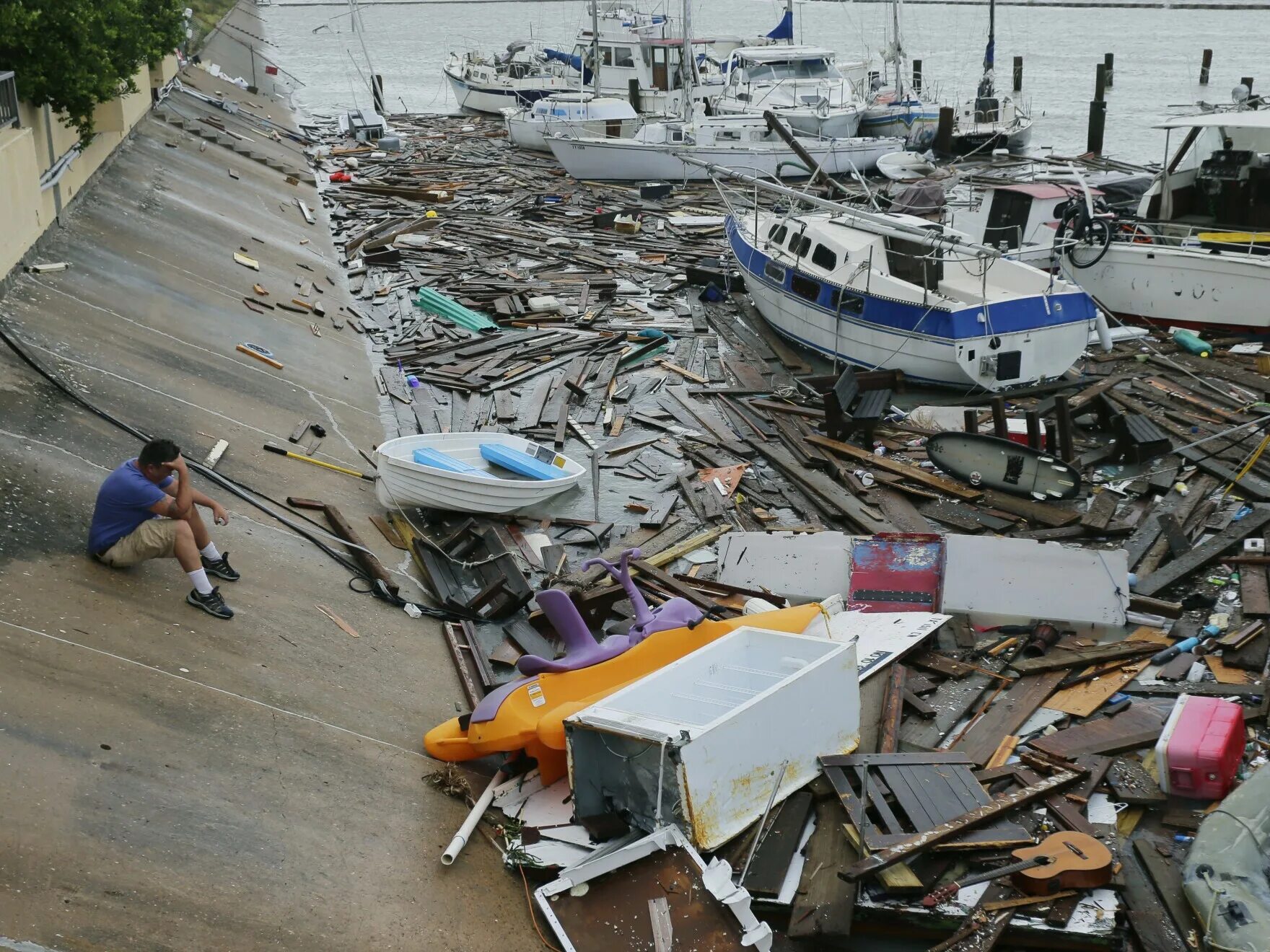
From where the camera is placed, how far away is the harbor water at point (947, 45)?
70.7m

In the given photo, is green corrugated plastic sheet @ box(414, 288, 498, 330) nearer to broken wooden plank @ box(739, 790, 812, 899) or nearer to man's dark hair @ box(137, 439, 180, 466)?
man's dark hair @ box(137, 439, 180, 466)

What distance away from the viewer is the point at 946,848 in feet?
29.4

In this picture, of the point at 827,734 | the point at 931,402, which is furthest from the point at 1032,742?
the point at 931,402

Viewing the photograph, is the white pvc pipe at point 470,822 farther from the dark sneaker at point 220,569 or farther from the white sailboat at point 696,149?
the white sailboat at point 696,149

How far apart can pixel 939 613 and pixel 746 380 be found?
35.5ft

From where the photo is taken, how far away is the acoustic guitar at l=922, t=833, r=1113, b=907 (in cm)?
857

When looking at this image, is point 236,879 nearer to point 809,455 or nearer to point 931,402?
point 809,455

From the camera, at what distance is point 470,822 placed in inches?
378

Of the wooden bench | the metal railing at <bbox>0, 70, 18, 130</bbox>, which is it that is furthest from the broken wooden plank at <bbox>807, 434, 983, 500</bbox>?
the metal railing at <bbox>0, 70, 18, 130</bbox>

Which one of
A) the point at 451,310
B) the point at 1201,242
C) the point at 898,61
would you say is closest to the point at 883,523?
the point at 1201,242

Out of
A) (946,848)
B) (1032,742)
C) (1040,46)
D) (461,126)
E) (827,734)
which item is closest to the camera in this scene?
(946,848)

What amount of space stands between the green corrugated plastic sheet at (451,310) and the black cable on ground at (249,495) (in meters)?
12.7

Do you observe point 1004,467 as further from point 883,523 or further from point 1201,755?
point 1201,755

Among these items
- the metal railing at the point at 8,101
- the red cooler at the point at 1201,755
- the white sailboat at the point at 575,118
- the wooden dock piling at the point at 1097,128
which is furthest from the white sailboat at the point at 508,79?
the red cooler at the point at 1201,755
